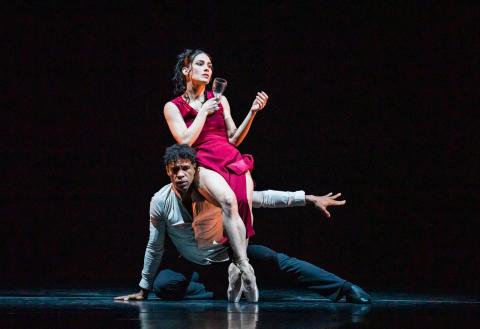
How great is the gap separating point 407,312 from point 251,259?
0.80 m

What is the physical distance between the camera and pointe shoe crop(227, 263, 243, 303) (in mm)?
3279

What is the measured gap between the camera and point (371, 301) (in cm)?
319

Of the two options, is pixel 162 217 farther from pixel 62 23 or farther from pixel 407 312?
pixel 62 23

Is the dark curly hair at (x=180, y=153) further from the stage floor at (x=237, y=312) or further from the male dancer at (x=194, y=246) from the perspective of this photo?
the stage floor at (x=237, y=312)

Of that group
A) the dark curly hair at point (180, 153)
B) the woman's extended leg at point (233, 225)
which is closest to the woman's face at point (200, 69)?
the dark curly hair at point (180, 153)

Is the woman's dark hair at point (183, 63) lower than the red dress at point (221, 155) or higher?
higher

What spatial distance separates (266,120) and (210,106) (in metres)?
1.32

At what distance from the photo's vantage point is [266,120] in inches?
185

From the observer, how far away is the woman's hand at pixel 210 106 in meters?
3.41

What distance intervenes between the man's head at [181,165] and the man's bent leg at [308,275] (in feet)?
1.54

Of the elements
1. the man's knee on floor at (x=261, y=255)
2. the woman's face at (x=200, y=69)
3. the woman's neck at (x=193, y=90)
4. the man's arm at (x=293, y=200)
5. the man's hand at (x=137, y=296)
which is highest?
the woman's face at (x=200, y=69)

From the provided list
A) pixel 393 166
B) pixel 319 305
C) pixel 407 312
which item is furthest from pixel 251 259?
pixel 393 166

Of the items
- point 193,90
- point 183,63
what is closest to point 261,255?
point 193,90

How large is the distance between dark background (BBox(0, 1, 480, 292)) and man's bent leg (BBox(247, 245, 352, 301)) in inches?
53.6
